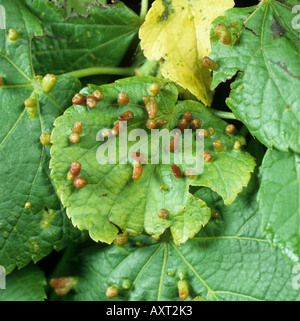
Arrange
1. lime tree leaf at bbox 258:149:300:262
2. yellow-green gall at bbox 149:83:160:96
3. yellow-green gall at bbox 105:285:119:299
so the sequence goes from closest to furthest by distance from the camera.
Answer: lime tree leaf at bbox 258:149:300:262 → yellow-green gall at bbox 149:83:160:96 → yellow-green gall at bbox 105:285:119:299

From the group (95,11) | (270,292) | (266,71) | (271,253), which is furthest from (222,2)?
(270,292)

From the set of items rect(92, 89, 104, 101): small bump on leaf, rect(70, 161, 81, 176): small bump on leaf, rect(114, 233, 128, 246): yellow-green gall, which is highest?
rect(92, 89, 104, 101): small bump on leaf

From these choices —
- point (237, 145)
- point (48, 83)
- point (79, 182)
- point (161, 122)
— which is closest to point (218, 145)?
point (237, 145)

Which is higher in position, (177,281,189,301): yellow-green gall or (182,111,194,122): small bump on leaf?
(182,111,194,122): small bump on leaf

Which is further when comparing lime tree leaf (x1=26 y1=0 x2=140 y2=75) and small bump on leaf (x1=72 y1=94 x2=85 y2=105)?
lime tree leaf (x1=26 y1=0 x2=140 y2=75)

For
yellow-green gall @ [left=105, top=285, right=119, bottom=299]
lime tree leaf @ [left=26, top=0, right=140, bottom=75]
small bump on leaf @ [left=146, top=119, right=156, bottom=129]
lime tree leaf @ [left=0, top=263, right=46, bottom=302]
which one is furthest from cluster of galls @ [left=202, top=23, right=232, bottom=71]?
lime tree leaf @ [left=0, top=263, right=46, bottom=302]

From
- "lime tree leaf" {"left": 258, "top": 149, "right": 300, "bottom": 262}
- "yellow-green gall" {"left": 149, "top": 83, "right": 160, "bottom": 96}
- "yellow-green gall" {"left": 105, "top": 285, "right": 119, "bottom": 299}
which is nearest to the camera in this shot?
"lime tree leaf" {"left": 258, "top": 149, "right": 300, "bottom": 262}

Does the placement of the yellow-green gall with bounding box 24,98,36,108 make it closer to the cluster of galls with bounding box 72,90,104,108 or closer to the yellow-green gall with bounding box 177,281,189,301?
the cluster of galls with bounding box 72,90,104,108
